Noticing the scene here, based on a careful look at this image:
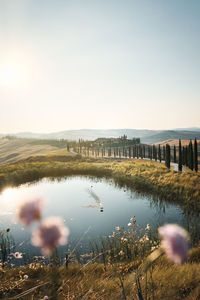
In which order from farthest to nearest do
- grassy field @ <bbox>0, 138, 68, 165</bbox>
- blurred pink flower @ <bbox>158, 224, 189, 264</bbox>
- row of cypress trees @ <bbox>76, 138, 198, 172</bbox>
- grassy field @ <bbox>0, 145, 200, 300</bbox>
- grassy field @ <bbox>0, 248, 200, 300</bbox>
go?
grassy field @ <bbox>0, 138, 68, 165</bbox> < row of cypress trees @ <bbox>76, 138, 198, 172</bbox> < grassy field @ <bbox>0, 145, 200, 300</bbox> < grassy field @ <bbox>0, 248, 200, 300</bbox> < blurred pink flower @ <bbox>158, 224, 189, 264</bbox>

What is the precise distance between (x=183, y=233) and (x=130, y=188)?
18853 millimetres

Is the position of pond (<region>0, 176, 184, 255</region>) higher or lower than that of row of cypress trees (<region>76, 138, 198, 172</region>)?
lower

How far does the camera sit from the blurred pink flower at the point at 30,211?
161 cm

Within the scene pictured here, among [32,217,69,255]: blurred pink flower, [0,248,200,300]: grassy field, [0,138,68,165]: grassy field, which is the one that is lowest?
[0,138,68,165]: grassy field

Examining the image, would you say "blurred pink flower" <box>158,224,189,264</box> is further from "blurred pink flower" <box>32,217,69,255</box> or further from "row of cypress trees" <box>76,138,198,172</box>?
"row of cypress trees" <box>76,138,198,172</box>

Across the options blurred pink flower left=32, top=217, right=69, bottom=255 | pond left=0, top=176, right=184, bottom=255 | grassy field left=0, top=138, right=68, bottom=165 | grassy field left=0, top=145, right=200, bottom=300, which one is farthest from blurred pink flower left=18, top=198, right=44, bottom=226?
Result: grassy field left=0, top=138, right=68, bottom=165

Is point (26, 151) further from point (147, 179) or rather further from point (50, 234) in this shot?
point (50, 234)

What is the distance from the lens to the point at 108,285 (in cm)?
413

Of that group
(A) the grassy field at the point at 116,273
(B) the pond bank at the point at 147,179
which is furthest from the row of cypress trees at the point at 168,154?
(A) the grassy field at the point at 116,273

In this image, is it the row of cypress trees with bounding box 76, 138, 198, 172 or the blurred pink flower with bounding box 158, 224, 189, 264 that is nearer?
the blurred pink flower with bounding box 158, 224, 189, 264

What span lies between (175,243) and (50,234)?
119cm

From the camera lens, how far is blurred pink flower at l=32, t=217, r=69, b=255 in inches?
70.4

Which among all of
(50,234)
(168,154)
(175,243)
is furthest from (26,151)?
(175,243)

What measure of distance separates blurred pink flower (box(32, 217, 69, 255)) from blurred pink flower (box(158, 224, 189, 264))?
938mm
